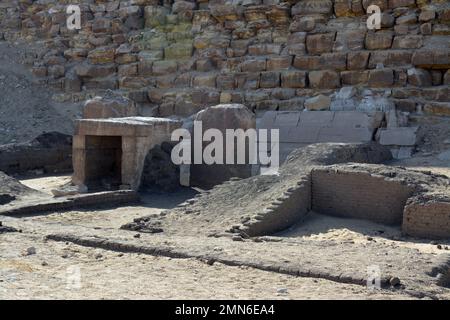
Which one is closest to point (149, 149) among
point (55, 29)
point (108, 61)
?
point (108, 61)

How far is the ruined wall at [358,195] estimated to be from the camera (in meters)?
9.03

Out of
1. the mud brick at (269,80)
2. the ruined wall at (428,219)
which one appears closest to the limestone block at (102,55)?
the mud brick at (269,80)

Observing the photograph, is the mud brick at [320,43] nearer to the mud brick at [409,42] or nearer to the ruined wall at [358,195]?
the mud brick at [409,42]


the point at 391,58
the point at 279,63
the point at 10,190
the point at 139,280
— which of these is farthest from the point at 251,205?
the point at 279,63

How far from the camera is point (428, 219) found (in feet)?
27.5

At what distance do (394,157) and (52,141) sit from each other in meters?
8.00

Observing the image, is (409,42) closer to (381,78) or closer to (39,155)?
(381,78)

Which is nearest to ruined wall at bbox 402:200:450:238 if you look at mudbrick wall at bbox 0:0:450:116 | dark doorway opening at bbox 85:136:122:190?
dark doorway opening at bbox 85:136:122:190

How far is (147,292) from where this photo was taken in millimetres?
5391

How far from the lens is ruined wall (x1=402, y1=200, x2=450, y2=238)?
8.23 m

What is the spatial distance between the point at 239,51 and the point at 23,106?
Answer: 7.59 metres

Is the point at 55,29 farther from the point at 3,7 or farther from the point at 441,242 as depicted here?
the point at 441,242

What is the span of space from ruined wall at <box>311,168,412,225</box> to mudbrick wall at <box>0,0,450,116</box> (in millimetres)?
7473

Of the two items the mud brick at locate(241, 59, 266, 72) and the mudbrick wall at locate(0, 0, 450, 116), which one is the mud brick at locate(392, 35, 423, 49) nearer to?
the mudbrick wall at locate(0, 0, 450, 116)
